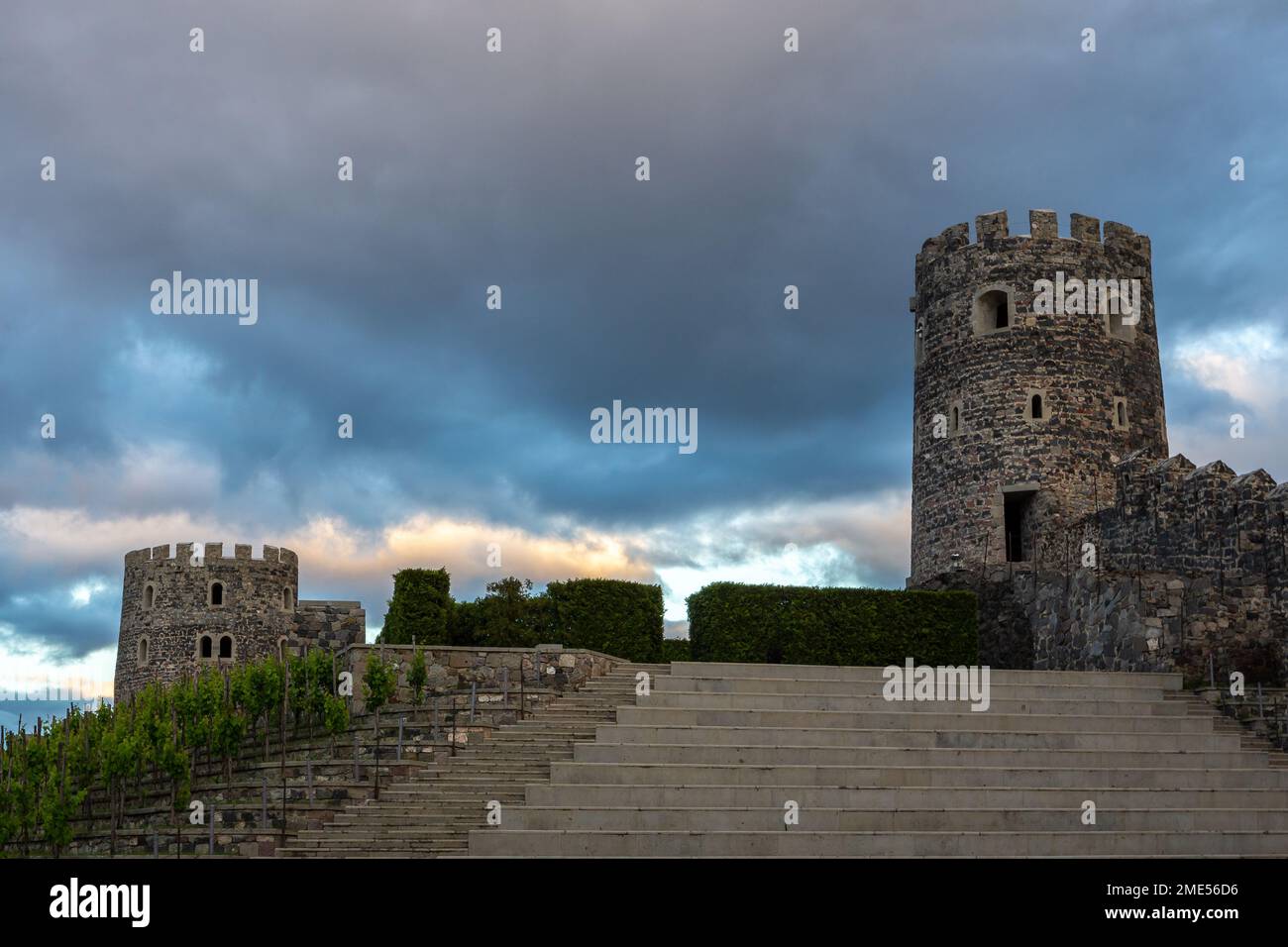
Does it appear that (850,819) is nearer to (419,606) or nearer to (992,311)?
(419,606)

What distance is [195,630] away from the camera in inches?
1631

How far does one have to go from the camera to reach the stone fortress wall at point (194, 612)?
1625 inches

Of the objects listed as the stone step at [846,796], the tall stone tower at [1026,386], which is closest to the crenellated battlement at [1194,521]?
the tall stone tower at [1026,386]

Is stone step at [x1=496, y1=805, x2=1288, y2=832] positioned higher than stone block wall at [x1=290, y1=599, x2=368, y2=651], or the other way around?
stone block wall at [x1=290, y1=599, x2=368, y2=651]

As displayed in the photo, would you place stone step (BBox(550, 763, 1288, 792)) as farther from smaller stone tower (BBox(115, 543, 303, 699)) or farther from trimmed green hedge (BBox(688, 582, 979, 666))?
smaller stone tower (BBox(115, 543, 303, 699))

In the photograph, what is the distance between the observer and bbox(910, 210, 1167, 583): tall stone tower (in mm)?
31156

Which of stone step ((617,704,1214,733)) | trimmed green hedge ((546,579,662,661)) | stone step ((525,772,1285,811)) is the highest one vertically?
trimmed green hedge ((546,579,662,661))

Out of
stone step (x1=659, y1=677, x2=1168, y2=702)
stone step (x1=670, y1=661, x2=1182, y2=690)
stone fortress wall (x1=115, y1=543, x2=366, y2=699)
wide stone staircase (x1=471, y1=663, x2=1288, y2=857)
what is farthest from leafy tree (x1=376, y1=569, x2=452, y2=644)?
stone fortress wall (x1=115, y1=543, x2=366, y2=699)

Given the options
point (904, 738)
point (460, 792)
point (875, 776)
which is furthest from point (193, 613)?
point (875, 776)

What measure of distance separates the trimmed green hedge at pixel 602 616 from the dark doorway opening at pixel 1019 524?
38.7 ft

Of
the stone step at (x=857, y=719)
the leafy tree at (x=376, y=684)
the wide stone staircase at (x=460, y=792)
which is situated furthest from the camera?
the leafy tree at (x=376, y=684)

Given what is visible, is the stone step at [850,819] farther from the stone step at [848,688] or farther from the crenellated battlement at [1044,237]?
the crenellated battlement at [1044,237]

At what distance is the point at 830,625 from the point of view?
25.1 m

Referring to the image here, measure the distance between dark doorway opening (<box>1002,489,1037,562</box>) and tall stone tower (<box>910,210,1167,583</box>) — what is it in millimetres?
34
